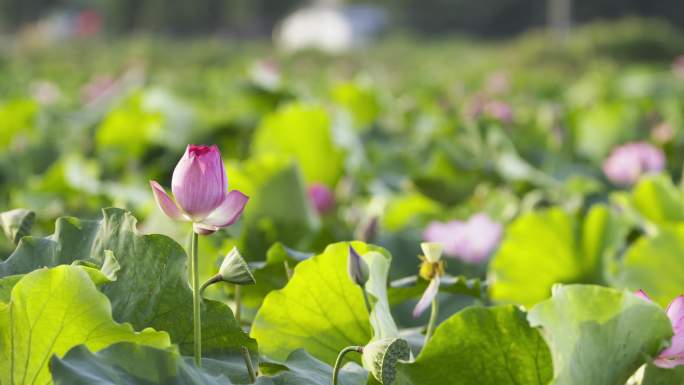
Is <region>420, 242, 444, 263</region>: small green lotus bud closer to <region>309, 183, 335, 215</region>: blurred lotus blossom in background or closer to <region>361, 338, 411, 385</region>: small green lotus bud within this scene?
<region>361, 338, 411, 385</region>: small green lotus bud

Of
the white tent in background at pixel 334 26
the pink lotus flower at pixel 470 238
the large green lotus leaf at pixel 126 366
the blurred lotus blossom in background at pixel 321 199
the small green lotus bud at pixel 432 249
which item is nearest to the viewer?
the large green lotus leaf at pixel 126 366

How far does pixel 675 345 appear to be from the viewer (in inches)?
28.9

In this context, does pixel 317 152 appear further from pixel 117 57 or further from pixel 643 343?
pixel 117 57

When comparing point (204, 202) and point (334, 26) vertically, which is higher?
point (204, 202)

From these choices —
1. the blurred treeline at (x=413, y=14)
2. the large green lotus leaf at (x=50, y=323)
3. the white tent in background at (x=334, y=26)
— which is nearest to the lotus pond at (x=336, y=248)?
the large green lotus leaf at (x=50, y=323)

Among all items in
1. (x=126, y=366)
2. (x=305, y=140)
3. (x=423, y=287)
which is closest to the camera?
(x=126, y=366)

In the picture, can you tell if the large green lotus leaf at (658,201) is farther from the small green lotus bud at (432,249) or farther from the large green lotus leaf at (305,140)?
the small green lotus bud at (432,249)

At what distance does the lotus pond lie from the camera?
2.38ft

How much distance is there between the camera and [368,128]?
10.4ft

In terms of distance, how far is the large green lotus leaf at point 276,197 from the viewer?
5.01 feet

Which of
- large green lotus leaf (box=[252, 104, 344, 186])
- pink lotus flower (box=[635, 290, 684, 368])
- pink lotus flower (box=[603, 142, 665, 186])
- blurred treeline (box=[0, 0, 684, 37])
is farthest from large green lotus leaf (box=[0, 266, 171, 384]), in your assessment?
blurred treeline (box=[0, 0, 684, 37])

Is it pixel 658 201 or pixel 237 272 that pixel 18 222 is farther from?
pixel 658 201

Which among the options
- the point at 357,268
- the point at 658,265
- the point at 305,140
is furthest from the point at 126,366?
the point at 305,140

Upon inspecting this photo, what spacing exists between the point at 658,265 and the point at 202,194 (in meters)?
0.75
